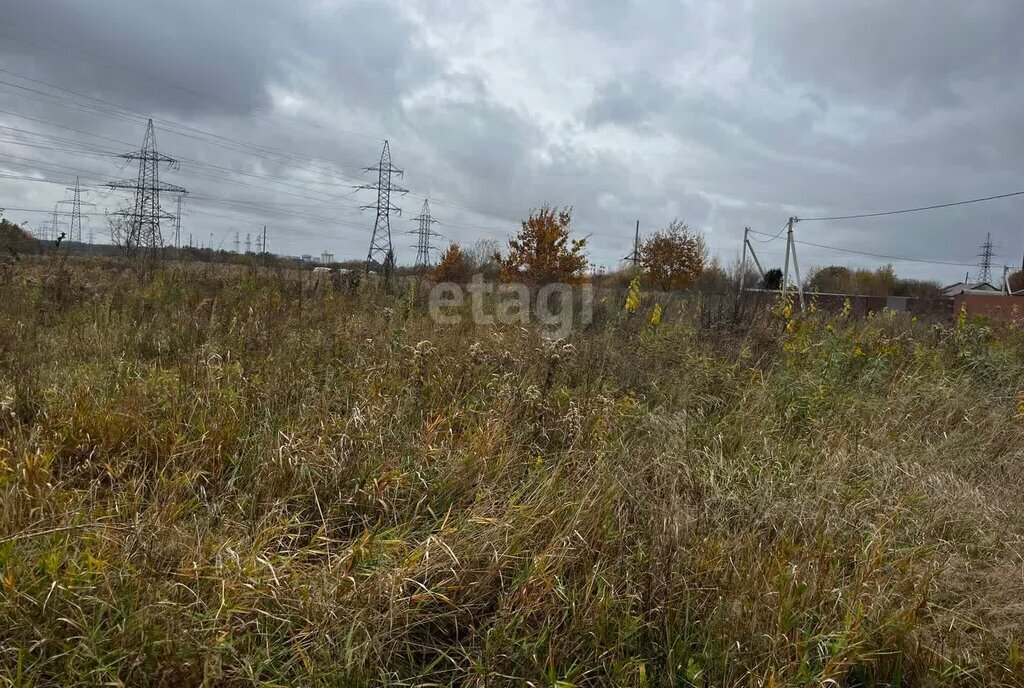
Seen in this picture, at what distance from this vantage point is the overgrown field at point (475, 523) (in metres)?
1.82

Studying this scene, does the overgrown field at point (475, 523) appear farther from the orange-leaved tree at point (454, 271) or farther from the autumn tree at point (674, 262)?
the autumn tree at point (674, 262)

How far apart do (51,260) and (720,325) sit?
799cm

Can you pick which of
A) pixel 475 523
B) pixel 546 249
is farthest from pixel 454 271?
pixel 475 523

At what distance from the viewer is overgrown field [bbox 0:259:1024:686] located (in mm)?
1823

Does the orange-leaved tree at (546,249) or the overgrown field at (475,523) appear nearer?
the overgrown field at (475,523)

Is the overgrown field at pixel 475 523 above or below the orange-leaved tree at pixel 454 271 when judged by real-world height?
below

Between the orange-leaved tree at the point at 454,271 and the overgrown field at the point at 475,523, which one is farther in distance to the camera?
the orange-leaved tree at the point at 454,271

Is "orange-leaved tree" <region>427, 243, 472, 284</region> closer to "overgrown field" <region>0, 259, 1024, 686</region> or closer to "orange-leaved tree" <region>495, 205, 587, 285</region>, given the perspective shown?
"orange-leaved tree" <region>495, 205, 587, 285</region>

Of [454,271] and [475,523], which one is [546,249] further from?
[475,523]

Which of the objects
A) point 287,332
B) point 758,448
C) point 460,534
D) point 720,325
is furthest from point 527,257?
point 460,534

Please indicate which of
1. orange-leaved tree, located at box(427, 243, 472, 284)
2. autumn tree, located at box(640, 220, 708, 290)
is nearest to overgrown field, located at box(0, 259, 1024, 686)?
orange-leaved tree, located at box(427, 243, 472, 284)

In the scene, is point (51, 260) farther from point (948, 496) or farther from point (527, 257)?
point (527, 257)

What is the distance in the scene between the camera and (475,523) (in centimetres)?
232

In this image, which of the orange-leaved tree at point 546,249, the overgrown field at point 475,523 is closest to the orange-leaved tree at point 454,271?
the orange-leaved tree at point 546,249
